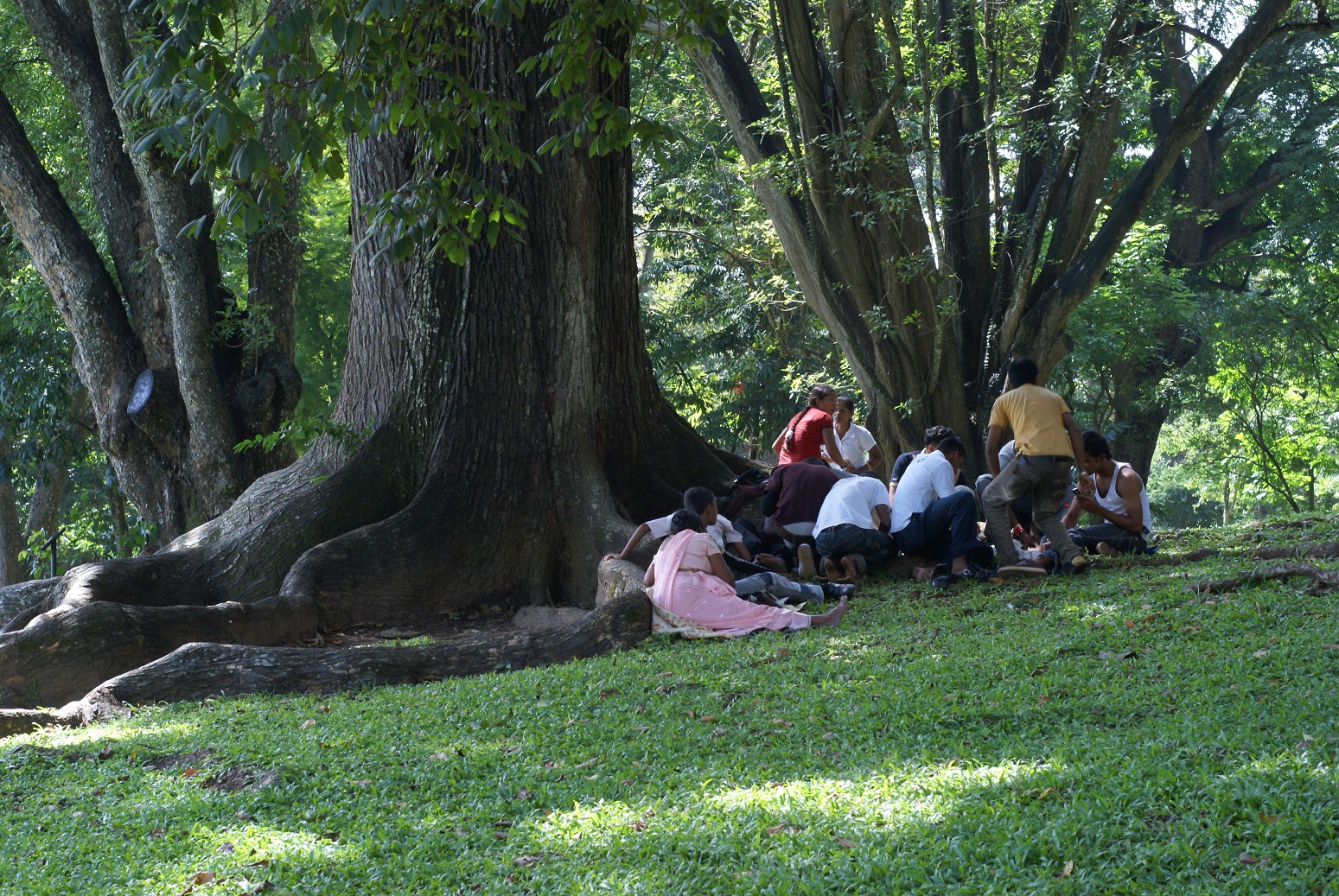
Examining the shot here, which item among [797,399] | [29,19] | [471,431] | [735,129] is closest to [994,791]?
[471,431]

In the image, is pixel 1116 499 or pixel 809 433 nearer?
pixel 1116 499

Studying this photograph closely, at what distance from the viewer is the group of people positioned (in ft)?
25.7

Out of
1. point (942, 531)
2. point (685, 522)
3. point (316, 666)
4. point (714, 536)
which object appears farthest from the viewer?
point (942, 531)

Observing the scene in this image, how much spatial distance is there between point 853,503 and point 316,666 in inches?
181

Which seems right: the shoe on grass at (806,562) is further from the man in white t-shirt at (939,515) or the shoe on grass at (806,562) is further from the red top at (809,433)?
the red top at (809,433)

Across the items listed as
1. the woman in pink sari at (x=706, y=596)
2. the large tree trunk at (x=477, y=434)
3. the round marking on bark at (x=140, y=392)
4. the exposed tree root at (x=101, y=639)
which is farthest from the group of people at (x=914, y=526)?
the round marking on bark at (x=140, y=392)

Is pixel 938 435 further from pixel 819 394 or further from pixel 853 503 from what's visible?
pixel 819 394

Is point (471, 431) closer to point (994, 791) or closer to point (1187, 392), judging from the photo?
point (994, 791)

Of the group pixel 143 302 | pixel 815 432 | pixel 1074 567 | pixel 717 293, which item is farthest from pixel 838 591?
pixel 717 293

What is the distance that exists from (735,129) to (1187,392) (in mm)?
14701

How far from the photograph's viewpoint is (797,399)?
2477 centimetres

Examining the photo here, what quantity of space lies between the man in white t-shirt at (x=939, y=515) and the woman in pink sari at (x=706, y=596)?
1.72 meters

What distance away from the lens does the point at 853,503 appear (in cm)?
955

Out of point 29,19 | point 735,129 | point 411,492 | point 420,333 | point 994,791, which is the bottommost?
point 994,791
